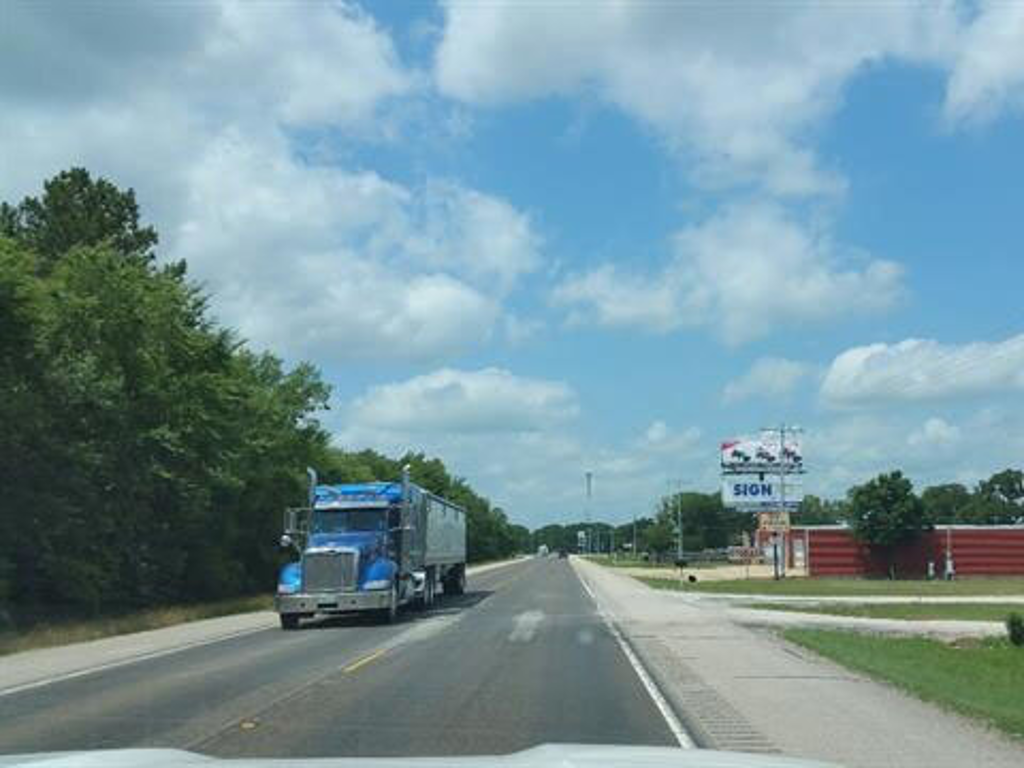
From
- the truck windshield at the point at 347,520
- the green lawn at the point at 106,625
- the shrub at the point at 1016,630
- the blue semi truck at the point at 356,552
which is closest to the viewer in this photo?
the shrub at the point at 1016,630

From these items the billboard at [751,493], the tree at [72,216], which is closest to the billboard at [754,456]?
the billboard at [751,493]

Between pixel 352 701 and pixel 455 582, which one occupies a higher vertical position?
pixel 455 582

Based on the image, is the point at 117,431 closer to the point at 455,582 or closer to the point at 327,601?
the point at 327,601

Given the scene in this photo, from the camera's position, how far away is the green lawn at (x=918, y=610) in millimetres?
39362

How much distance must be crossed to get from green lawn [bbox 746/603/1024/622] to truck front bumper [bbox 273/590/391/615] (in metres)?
15.7

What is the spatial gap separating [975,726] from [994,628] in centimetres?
2172

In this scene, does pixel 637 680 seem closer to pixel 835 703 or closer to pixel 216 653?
pixel 835 703

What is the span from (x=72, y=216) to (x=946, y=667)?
42203 millimetres

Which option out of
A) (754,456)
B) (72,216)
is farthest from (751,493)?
(72,216)

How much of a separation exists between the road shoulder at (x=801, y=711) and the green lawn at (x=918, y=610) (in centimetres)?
1446

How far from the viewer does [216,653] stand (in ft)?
79.3

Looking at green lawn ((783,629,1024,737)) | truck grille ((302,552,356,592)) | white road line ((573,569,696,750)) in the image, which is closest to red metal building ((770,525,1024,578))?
green lawn ((783,629,1024,737))

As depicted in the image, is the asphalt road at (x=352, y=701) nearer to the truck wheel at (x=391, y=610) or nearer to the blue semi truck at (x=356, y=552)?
the blue semi truck at (x=356, y=552)

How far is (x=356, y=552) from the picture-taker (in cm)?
3303
